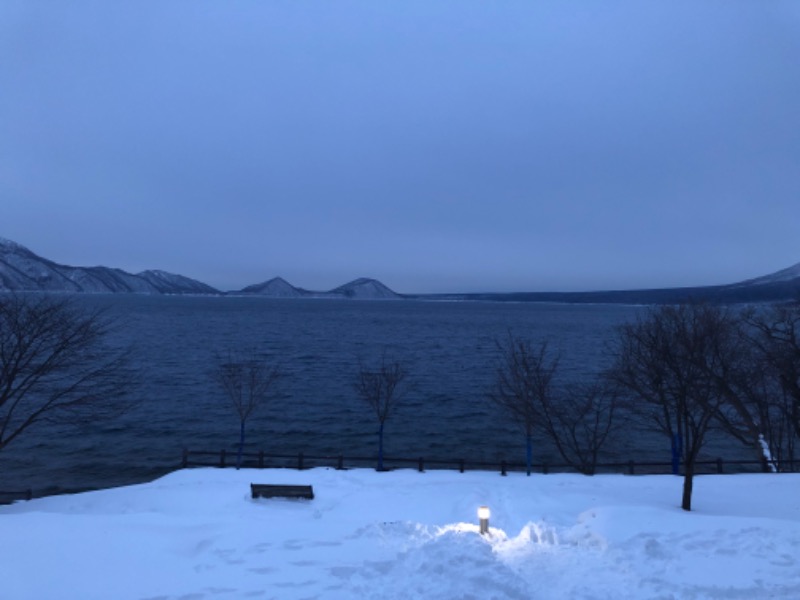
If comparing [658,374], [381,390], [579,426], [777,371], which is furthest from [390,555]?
[579,426]

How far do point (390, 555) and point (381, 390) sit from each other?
19.8m

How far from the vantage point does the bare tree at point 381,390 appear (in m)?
21.3

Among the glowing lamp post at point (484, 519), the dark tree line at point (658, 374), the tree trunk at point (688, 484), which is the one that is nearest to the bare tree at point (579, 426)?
the dark tree line at point (658, 374)

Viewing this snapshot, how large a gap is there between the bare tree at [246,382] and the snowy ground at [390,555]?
9.42 meters

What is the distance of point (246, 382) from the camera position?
33625 mm

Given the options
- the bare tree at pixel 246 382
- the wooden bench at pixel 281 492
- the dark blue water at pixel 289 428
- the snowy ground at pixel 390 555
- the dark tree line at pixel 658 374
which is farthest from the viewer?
the dark blue water at pixel 289 428

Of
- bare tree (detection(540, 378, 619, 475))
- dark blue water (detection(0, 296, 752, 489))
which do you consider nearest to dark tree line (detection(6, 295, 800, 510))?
bare tree (detection(540, 378, 619, 475))

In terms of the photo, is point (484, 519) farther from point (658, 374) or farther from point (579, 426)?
point (579, 426)

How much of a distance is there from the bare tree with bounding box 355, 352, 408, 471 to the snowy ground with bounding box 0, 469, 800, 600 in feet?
29.1

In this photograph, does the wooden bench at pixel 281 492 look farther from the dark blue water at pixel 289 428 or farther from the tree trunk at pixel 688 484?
the dark blue water at pixel 289 428

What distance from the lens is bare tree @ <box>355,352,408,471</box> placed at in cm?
2131

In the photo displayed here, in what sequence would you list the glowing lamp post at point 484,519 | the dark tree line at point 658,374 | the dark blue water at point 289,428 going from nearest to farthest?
the glowing lamp post at point 484,519 → the dark tree line at point 658,374 → the dark blue water at point 289,428

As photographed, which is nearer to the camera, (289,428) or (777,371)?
(777,371)

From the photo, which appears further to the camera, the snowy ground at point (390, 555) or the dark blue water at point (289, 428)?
the dark blue water at point (289, 428)
